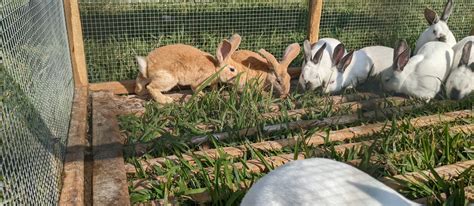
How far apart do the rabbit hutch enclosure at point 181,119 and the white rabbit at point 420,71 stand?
0.44 ft

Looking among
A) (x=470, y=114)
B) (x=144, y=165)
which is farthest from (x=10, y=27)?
(x=470, y=114)

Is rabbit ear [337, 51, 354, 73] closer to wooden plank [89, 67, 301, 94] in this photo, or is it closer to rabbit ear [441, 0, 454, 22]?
rabbit ear [441, 0, 454, 22]

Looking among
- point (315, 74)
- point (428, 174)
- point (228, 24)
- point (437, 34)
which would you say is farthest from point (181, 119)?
point (437, 34)

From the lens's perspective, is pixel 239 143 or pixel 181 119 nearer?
pixel 239 143

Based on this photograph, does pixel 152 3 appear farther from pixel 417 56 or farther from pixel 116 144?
pixel 417 56

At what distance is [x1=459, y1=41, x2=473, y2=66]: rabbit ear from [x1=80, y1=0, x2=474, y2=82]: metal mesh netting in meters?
1.17

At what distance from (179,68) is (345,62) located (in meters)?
1.53

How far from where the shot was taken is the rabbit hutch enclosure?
2176 mm

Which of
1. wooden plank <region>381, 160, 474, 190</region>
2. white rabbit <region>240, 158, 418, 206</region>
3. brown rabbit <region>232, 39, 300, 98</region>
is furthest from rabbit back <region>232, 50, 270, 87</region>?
white rabbit <region>240, 158, 418, 206</region>

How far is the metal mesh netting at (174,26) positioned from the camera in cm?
418

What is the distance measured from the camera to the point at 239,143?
3.02 meters

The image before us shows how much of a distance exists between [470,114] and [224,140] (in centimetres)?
198

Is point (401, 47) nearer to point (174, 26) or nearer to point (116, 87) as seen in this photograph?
point (174, 26)

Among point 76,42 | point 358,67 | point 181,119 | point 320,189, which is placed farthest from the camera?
point 358,67
